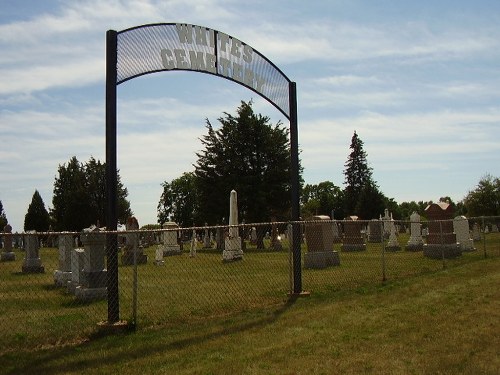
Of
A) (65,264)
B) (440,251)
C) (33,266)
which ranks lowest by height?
(33,266)

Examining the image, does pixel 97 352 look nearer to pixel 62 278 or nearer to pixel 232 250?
pixel 62 278

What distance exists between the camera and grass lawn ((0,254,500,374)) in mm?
5645

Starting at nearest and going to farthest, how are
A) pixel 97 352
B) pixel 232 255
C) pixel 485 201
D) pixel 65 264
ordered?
pixel 97 352 < pixel 65 264 < pixel 232 255 < pixel 485 201

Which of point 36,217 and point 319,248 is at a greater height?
point 36,217

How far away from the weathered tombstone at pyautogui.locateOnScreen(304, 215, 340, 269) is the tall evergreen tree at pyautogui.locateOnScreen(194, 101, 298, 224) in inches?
842

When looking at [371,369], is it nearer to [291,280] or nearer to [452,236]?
[291,280]

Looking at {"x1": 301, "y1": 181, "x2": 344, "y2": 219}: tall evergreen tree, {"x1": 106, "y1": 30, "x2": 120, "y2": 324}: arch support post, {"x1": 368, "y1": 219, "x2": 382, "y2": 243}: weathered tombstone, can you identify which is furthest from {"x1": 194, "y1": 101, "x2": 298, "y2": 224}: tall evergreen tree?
{"x1": 301, "y1": 181, "x2": 344, "y2": 219}: tall evergreen tree

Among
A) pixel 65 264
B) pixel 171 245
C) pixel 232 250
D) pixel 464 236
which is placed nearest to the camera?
pixel 65 264

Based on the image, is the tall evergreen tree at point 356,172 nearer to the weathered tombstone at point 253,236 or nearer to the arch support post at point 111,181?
the weathered tombstone at point 253,236

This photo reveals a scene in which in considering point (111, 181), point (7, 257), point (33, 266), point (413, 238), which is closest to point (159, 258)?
point (33, 266)

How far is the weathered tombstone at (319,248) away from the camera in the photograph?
17.5 meters

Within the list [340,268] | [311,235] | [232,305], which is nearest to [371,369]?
[232,305]

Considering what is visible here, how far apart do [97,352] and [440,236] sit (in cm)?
1616

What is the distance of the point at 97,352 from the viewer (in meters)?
6.53
